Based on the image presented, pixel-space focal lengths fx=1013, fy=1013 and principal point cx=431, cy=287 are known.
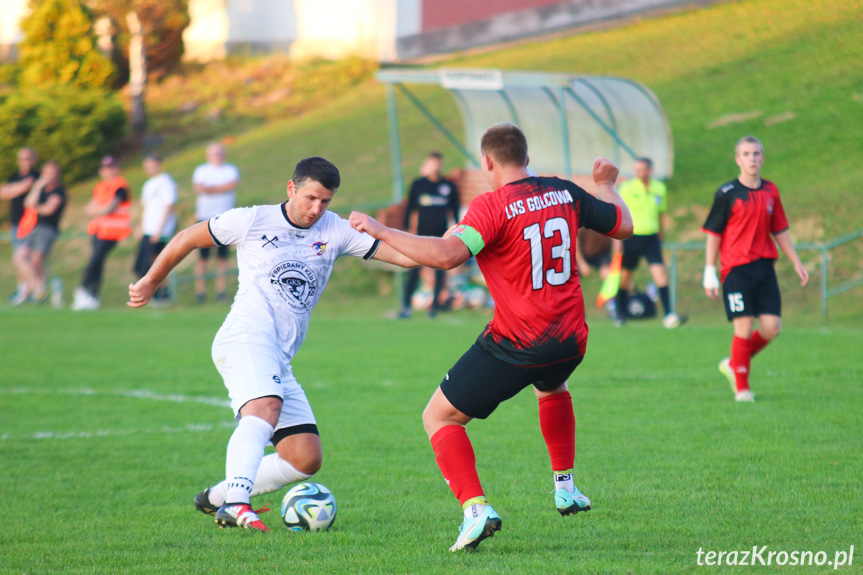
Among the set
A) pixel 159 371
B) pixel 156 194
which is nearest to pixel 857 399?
pixel 159 371

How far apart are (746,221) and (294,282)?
Result: 436cm

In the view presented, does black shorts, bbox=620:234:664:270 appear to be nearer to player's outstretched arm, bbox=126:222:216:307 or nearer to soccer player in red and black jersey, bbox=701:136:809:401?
soccer player in red and black jersey, bbox=701:136:809:401

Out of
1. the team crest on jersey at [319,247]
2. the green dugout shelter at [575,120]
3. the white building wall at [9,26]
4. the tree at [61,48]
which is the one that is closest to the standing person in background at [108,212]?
the green dugout shelter at [575,120]

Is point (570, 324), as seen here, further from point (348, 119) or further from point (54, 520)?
point (348, 119)

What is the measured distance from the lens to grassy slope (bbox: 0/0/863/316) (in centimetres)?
1838

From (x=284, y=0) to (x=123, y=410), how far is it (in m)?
27.2

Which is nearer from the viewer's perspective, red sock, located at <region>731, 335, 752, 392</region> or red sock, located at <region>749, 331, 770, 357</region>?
red sock, located at <region>731, 335, 752, 392</region>

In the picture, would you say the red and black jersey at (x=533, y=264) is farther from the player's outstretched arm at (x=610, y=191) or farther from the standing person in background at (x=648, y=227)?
the standing person in background at (x=648, y=227)

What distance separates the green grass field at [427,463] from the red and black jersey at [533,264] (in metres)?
0.92

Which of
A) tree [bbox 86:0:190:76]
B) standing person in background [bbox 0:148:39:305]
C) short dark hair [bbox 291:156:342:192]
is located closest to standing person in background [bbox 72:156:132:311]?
standing person in background [bbox 0:148:39:305]

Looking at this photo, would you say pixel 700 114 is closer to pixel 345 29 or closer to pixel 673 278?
pixel 673 278

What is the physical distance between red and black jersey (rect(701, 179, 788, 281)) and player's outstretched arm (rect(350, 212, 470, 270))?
4.33 m

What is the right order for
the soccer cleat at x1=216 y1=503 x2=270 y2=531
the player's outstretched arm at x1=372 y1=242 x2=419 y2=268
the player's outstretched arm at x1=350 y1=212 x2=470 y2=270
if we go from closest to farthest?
the player's outstretched arm at x1=350 y1=212 x2=470 y2=270
the soccer cleat at x1=216 y1=503 x2=270 y2=531
the player's outstretched arm at x1=372 y1=242 x2=419 y2=268
